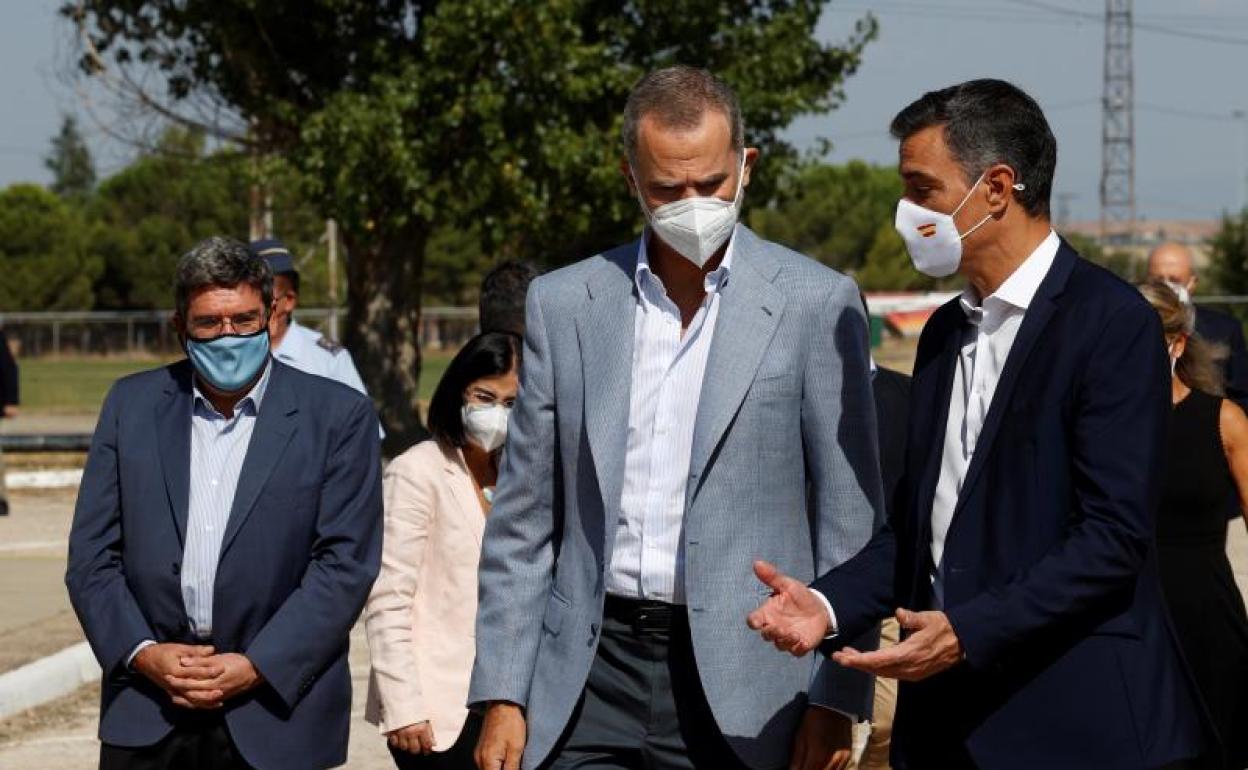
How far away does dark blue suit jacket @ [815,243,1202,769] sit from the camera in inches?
140

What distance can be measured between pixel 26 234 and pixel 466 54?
151 feet

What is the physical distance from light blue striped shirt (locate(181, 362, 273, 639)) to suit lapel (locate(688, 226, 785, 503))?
1.41 metres

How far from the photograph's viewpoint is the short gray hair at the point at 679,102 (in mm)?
4137

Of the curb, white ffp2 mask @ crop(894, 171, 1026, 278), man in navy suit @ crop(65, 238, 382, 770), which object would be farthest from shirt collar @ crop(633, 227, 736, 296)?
the curb

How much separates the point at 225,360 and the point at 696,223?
146cm

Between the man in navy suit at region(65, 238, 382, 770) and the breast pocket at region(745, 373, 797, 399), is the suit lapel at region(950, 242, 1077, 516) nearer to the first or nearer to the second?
the breast pocket at region(745, 373, 797, 399)

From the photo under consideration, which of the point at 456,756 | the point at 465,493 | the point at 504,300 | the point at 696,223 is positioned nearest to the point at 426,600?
the point at 465,493

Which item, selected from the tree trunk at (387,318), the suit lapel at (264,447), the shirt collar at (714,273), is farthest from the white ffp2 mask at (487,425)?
the tree trunk at (387,318)

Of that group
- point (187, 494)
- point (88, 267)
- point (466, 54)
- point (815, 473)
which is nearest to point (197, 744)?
point (187, 494)

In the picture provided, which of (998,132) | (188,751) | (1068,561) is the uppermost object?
(998,132)

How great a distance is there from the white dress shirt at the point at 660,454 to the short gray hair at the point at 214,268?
1295mm

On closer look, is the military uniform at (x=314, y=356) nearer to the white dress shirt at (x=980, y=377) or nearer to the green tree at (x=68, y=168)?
the white dress shirt at (x=980, y=377)

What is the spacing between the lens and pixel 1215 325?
9359 mm

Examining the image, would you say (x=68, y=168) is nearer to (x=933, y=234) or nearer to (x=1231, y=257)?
(x=1231, y=257)
